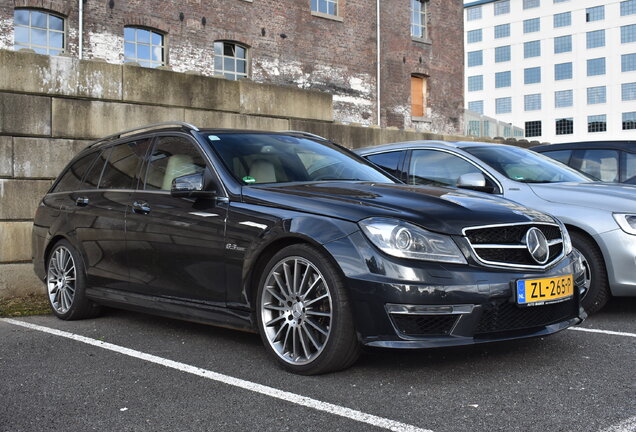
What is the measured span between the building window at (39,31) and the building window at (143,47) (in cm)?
198

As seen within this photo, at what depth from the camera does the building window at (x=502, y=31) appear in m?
77.8

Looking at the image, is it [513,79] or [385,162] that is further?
[513,79]

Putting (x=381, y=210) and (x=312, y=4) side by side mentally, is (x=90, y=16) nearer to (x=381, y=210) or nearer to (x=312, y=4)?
(x=312, y=4)

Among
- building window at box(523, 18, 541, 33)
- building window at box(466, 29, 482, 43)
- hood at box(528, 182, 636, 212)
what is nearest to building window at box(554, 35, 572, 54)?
building window at box(523, 18, 541, 33)

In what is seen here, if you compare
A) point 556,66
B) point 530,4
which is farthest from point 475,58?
point 556,66

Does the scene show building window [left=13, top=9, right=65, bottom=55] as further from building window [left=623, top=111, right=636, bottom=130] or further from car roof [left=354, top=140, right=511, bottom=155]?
building window [left=623, top=111, right=636, bottom=130]

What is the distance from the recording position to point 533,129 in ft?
248

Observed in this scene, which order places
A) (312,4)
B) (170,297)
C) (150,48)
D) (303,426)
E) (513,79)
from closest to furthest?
(303,426) < (170,297) < (150,48) < (312,4) < (513,79)

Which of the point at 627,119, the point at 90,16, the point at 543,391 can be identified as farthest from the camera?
the point at 627,119

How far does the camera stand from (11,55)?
8.27 metres

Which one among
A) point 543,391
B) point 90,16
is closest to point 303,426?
point 543,391

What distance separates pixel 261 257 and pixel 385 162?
11.3 ft

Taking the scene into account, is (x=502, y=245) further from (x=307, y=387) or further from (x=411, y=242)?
(x=307, y=387)

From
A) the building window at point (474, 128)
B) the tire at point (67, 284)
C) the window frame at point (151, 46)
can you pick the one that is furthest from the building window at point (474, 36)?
the tire at point (67, 284)
